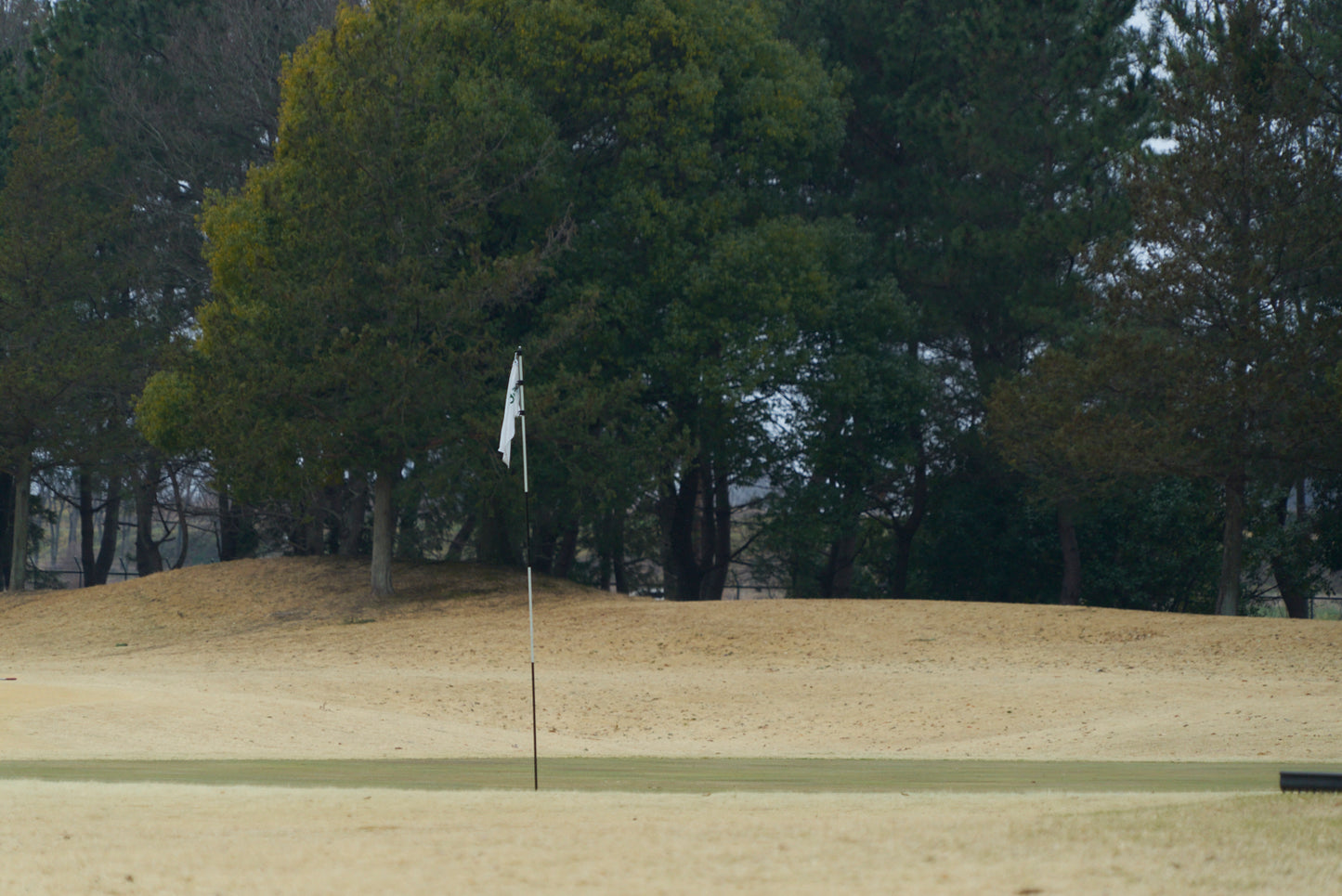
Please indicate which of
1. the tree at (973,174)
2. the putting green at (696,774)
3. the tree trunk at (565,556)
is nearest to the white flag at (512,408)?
the putting green at (696,774)

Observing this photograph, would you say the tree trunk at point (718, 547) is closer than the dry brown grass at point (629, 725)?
No

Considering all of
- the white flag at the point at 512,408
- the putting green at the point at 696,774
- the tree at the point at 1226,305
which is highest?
the tree at the point at 1226,305

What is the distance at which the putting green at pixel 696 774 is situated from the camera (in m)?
9.69

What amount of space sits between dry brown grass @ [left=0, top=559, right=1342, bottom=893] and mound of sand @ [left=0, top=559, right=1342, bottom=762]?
0.08 metres

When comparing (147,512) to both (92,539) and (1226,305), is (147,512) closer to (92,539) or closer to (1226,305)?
(92,539)

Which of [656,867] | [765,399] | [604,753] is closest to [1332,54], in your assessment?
[765,399]

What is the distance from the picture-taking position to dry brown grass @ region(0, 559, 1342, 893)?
6117 mm

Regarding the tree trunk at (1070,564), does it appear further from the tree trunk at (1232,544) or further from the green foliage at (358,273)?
the green foliage at (358,273)

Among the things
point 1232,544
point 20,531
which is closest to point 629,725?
point 1232,544

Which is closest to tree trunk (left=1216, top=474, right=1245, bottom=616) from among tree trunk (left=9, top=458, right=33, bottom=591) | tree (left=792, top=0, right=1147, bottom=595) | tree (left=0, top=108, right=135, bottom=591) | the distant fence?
tree (left=792, top=0, right=1147, bottom=595)

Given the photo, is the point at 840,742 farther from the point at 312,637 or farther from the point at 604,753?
the point at 312,637

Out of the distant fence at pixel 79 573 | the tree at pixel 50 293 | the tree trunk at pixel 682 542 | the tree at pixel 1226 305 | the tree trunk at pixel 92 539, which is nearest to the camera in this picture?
the tree at pixel 1226 305

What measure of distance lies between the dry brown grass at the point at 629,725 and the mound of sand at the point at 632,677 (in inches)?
3.0

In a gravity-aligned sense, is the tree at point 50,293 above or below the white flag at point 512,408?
above
